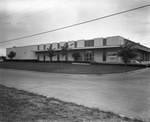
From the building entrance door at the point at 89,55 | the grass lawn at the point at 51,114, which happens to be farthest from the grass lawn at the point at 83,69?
the building entrance door at the point at 89,55

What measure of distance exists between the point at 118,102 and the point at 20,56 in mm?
61083

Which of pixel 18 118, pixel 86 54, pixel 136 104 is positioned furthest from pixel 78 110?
pixel 86 54

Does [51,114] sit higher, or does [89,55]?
[89,55]

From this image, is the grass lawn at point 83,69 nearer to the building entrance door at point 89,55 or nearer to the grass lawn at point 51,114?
the grass lawn at point 51,114

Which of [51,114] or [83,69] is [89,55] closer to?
[83,69]

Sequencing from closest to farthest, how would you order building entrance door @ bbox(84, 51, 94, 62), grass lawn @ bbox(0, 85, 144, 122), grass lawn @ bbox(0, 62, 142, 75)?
1. grass lawn @ bbox(0, 85, 144, 122)
2. grass lawn @ bbox(0, 62, 142, 75)
3. building entrance door @ bbox(84, 51, 94, 62)

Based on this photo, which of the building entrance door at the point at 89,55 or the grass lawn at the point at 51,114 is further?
the building entrance door at the point at 89,55

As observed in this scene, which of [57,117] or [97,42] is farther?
[97,42]

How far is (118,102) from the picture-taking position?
5.42m

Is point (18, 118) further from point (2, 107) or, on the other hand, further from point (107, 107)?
point (107, 107)

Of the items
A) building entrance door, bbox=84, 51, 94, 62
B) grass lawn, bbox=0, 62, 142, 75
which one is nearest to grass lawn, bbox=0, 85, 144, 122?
grass lawn, bbox=0, 62, 142, 75

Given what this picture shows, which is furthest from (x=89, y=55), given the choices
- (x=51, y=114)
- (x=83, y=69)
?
(x=51, y=114)

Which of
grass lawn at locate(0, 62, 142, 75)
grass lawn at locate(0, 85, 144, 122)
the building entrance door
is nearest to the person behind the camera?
grass lawn at locate(0, 85, 144, 122)

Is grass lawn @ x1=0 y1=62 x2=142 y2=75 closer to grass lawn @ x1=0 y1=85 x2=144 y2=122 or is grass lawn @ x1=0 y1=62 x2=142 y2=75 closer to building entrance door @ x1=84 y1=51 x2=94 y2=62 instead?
grass lawn @ x1=0 y1=85 x2=144 y2=122
